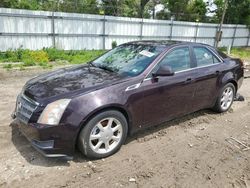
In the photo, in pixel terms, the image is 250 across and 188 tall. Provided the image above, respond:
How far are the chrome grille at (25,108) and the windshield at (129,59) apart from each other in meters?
1.39

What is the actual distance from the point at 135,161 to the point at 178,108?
1.37 meters

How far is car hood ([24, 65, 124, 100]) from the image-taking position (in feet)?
11.2

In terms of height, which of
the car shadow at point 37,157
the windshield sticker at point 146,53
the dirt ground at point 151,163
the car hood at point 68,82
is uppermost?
the windshield sticker at point 146,53

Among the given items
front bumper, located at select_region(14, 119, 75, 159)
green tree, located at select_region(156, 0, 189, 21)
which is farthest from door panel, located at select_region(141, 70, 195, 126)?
green tree, located at select_region(156, 0, 189, 21)

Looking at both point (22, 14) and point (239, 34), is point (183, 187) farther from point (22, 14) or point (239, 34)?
point (239, 34)

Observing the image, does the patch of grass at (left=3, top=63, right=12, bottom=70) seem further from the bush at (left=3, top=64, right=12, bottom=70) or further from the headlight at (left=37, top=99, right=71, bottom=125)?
the headlight at (left=37, top=99, right=71, bottom=125)

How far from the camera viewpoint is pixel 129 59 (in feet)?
14.2

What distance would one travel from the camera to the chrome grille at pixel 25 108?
3270 mm

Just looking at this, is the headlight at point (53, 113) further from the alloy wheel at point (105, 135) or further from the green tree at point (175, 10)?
the green tree at point (175, 10)

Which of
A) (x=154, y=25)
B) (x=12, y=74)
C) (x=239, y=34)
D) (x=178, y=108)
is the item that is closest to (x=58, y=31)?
(x=12, y=74)

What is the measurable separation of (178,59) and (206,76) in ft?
2.41

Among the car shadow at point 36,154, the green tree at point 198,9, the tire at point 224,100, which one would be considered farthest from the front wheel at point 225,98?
the green tree at point 198,9

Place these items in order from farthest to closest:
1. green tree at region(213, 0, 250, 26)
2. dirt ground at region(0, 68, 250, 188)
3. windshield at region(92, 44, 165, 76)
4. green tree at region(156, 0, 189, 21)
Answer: green tree at region(156, 0, 189, 21), green tree at region(213, 0, 250, 26), windshield at region(92, 44, 165, 76), dirt ground at region(0, 68, 250, 188)

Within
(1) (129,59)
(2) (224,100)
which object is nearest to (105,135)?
(1) (129,59)
